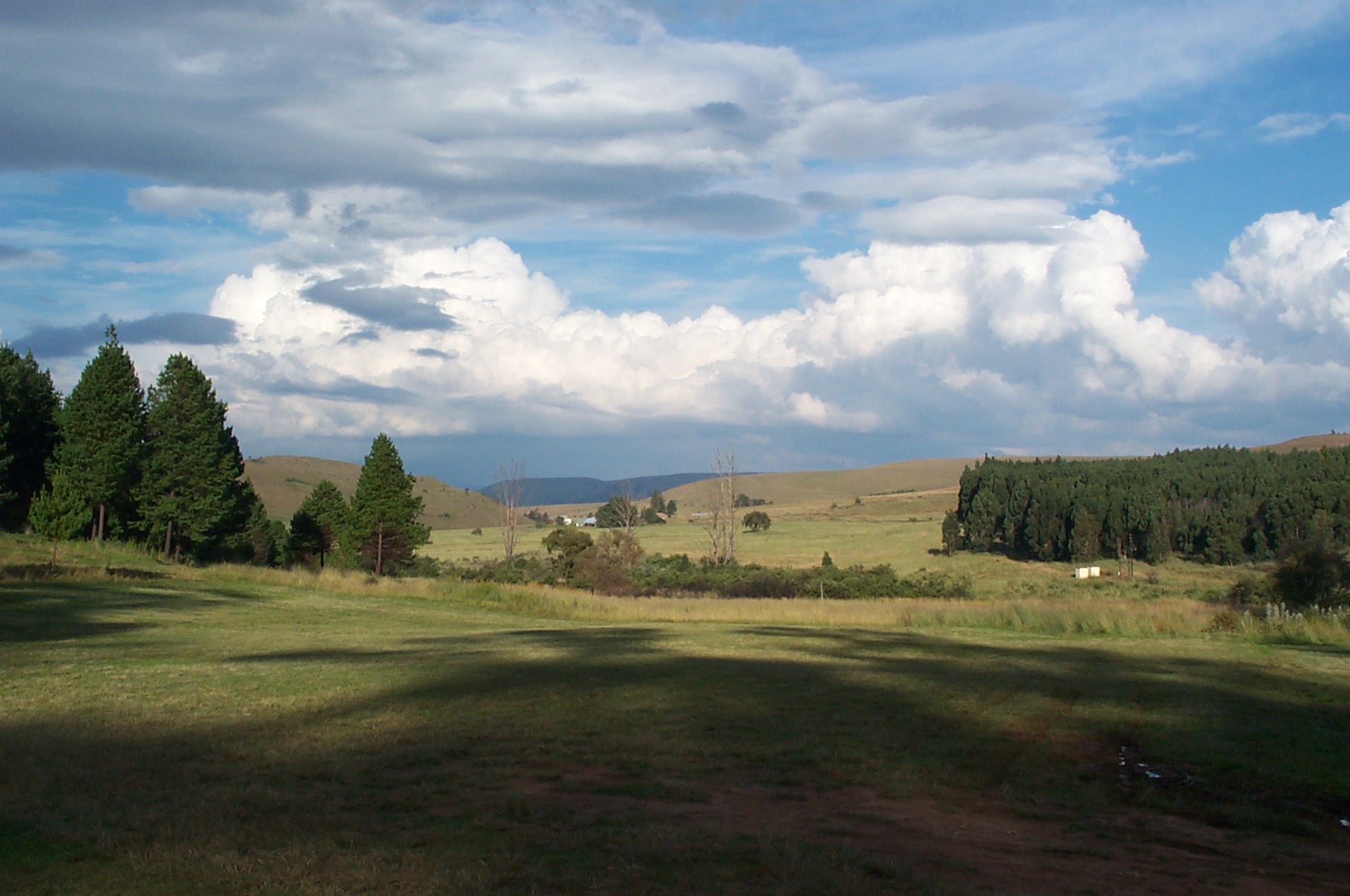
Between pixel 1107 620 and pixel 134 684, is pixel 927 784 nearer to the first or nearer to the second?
pixel 134 684

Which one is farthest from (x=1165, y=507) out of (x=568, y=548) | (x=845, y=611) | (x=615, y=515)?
(x=615, y=515)

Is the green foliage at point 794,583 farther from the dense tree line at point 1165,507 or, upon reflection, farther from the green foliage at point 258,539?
the green foliage at point 258,539

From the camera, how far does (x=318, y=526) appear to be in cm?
5756

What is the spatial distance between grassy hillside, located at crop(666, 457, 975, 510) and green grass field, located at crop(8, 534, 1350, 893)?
143 m

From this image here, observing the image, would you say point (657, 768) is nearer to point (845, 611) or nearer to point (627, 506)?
point (845, 611)

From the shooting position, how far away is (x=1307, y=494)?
60.2 metres

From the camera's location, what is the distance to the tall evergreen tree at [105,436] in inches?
1650

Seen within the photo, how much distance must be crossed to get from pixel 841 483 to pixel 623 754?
575 feet

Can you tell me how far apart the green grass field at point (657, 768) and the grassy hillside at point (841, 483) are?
143001mm

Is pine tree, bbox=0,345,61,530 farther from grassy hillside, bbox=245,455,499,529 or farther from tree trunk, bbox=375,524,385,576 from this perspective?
grassy hillside, bbox=245,455,499,529

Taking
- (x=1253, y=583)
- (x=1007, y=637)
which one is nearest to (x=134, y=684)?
(x=1007, y=637)

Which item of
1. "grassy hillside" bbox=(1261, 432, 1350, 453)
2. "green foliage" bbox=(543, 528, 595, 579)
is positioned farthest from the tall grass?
"grassy hillside" bbox=(1261, 432, 1350, 453)

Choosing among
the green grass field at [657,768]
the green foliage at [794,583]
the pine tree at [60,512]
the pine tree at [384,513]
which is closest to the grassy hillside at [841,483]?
the green foliage at [794,583]

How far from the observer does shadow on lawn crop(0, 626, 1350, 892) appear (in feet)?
18.3
